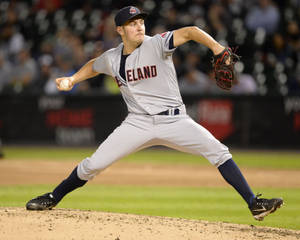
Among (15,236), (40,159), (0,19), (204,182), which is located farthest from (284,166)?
(0,19)

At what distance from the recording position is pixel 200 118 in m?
13.8

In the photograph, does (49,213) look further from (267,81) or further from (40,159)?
(267,81)

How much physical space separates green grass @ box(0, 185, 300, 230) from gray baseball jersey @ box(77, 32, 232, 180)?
1.35 metres

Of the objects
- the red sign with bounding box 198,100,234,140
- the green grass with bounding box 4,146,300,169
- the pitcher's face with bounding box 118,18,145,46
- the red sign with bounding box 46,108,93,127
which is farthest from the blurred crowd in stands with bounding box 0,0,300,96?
the pitcher's face with bounding box 118,18,145,46

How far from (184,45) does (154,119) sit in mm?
9807

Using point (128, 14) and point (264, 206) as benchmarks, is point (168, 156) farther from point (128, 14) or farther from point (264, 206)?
point (264, 206)

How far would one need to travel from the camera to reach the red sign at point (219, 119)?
1368cm

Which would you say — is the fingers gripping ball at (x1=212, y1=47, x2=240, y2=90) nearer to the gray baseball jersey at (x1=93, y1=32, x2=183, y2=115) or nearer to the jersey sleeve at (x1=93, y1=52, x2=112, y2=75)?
the gray baseball jersey at (x1=93, y1=32, x2=183, y2=115)

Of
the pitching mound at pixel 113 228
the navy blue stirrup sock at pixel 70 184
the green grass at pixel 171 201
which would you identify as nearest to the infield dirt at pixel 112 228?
the pitching mound at pixel 113 228

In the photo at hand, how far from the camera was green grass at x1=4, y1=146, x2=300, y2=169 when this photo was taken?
12.1m

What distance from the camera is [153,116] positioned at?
5.40 m

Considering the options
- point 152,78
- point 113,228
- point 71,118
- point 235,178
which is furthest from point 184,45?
point 113,228

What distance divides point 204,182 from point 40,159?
4.55 m

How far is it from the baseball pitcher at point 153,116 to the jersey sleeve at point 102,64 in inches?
4.9
